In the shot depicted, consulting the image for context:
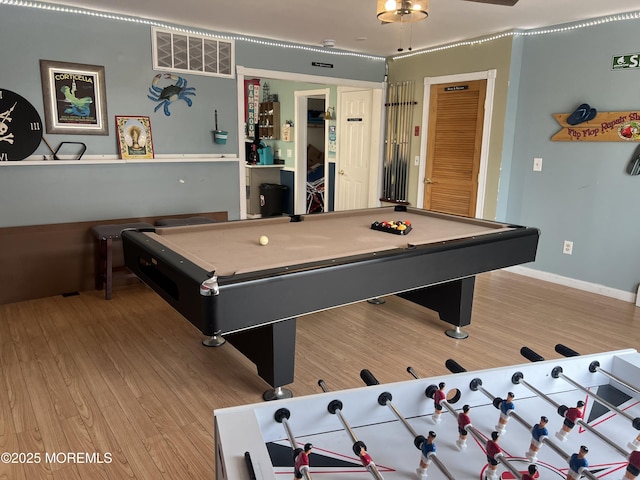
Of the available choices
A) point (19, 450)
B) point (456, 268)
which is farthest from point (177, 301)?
point (456, 268)

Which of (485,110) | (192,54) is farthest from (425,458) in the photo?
(485,110)

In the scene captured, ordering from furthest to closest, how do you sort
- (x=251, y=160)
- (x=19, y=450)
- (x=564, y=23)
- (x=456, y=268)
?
(x=251, y=160), (x=564, y=23), (x=456, y=268), (x=19, y=450)

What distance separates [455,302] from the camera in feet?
10.7

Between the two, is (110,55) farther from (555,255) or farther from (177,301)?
(555,255)

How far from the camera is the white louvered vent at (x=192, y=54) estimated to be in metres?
4.29

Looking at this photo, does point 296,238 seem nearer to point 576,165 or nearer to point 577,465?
point 577,465

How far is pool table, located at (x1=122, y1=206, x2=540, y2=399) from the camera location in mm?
1961

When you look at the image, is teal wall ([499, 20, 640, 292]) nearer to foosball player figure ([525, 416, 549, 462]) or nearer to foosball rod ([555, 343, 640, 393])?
foosball rod ([555, 343, 640, 393])

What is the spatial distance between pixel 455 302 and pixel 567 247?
1918 mm

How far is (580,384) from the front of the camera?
1.33 meters

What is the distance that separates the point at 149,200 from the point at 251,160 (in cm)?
352

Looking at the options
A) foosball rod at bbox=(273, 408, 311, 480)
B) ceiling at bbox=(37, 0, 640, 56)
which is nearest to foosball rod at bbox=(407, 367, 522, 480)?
foosball rod at bbox=(273, 408, 311, 480)

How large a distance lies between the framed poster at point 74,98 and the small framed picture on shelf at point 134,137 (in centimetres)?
13

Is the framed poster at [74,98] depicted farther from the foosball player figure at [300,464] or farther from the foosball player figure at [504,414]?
the foosball player figure at [504,414]
